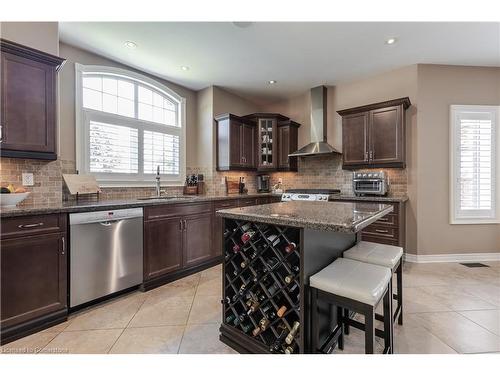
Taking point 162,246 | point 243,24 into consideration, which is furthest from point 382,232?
point 243,24

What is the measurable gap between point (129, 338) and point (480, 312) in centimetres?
301

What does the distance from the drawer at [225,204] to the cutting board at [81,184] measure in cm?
151

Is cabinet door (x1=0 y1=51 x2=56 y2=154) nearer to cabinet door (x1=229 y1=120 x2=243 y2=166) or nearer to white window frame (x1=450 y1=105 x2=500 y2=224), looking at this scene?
cabinet door (x1=229 y1=120 x2=243 y2=166)

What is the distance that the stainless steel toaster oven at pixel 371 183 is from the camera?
139 inches

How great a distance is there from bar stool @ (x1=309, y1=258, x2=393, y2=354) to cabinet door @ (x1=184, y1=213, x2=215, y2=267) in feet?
6.60

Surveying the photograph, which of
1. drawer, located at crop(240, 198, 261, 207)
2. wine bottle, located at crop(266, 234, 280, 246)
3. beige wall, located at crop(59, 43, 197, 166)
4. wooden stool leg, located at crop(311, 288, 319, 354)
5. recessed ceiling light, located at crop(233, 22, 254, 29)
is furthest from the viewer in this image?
drawer, located at crop(240, 198, 261, 207)

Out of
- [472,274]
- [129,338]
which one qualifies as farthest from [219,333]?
[472,274]

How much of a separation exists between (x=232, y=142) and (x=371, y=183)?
2376mm

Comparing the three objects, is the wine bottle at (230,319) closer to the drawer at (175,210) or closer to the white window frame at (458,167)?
the drawer at (175,210)

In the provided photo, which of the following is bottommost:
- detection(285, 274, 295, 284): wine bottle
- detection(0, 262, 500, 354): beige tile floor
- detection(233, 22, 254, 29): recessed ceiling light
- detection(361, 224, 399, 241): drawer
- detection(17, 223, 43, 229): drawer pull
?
detection(0, 262, 500, 354): beige tile floor

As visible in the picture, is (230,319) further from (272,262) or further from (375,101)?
(375,101)

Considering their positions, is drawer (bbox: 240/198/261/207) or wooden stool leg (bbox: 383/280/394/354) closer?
wooden stool leg (bbox: 383/280/394/354)

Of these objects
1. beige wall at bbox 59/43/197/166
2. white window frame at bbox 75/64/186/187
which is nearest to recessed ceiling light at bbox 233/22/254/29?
white window frame at bbox 75/64/186/187

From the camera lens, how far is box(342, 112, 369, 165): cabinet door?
3.75m
